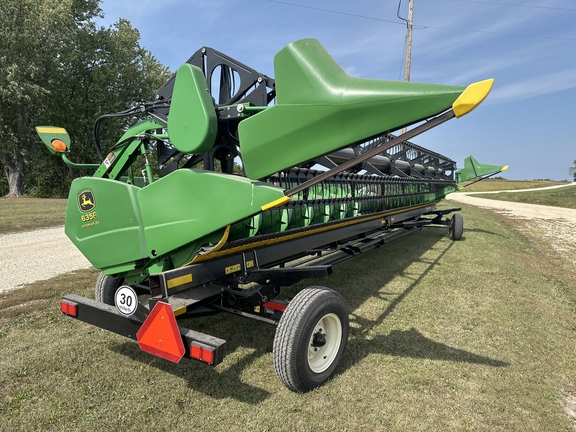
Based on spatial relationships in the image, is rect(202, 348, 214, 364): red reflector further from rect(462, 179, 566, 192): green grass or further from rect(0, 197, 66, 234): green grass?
rect(462, 179, 566, 192): green grass

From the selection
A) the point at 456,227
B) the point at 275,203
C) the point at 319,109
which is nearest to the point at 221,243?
the point at 275,203

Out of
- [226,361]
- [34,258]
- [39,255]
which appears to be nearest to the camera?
[226,361]

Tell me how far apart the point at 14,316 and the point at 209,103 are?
356cm

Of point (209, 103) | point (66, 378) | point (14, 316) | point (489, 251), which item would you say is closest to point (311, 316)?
point (209, 103)

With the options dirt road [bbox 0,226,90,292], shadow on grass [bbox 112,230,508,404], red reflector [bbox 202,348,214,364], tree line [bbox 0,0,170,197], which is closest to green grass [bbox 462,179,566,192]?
tree line [bbox 0,0,170,197]

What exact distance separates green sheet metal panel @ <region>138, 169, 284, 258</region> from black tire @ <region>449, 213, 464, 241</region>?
8.86 meters

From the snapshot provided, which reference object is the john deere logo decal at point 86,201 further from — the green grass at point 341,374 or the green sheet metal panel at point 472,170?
the green sheet metal panel at point 472,170

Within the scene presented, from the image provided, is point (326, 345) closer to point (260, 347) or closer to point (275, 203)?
point (260, 347)

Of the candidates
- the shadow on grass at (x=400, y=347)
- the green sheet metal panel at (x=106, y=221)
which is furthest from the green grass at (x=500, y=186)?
the green sheet metal panel at (x=106, y=221)

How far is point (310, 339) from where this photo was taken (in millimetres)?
2746

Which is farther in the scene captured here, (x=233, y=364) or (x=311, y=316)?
(x=233, y=364)

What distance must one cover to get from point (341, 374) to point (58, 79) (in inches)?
1159

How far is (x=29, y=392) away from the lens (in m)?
2.73

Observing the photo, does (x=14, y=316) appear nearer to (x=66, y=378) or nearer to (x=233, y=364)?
(x=66, y=378)
